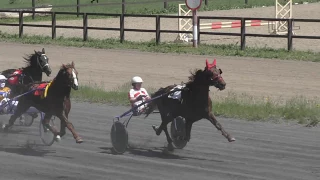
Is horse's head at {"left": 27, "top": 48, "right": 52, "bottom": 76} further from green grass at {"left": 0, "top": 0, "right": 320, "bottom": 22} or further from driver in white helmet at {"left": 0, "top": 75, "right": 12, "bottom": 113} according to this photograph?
green grass at {"left": 0, "top": 0, "right": 320, "bottom": 22}

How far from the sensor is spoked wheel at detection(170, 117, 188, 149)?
11992 mm

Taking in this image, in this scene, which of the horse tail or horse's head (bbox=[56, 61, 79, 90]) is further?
the horse tail

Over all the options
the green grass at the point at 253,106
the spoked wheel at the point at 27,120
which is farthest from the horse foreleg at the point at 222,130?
the spoked wheel at the point at 27,120

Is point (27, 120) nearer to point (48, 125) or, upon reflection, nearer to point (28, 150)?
point (28, 150)

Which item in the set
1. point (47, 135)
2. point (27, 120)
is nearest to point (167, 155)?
point (47, 135)

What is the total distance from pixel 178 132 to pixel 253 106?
457 cm

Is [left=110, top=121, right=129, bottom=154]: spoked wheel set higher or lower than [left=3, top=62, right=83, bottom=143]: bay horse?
lower

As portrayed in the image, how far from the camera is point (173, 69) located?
2384 centimetres

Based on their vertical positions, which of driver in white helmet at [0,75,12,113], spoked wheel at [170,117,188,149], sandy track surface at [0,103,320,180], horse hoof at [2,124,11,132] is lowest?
sandy track surface at [0,103,320,180]

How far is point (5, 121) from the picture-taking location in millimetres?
14922

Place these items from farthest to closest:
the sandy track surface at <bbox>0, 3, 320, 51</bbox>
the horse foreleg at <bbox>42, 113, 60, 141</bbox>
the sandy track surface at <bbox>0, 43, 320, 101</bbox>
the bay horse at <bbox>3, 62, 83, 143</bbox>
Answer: the sandy track surface at <bbox>0, 3, 320, 51</bbox>, the sandy track surface at <bbox>0, 43, 320, 101</bbox>, the horse foreleg at <bbox>42, 113, 60, 141</bbox>, the bay horse at <bbox>3, 62, 83, 143</bbox>

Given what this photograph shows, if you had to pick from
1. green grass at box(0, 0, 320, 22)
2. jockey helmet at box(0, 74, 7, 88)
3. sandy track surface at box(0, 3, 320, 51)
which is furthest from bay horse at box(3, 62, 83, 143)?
green grass at box(0, 0, 320, 22)

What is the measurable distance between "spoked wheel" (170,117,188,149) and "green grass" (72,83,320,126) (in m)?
3.44

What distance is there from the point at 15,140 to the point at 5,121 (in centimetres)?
168
